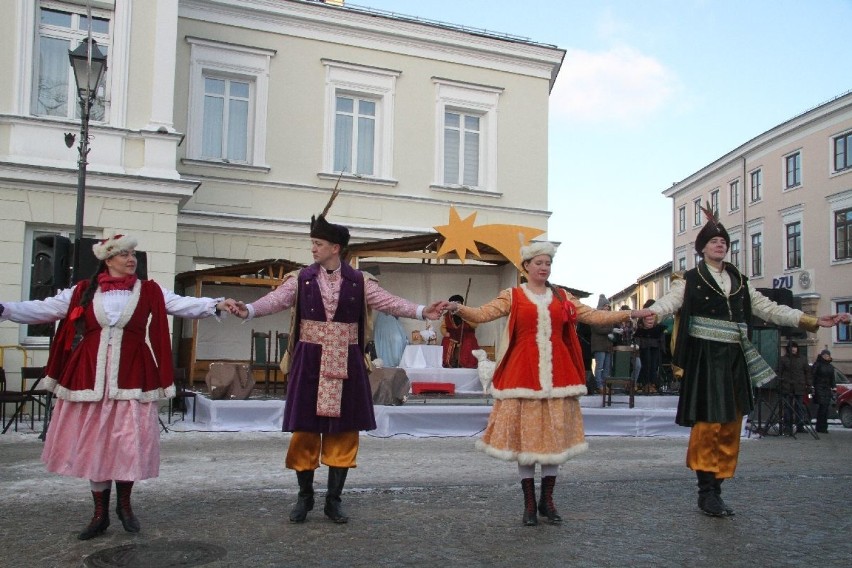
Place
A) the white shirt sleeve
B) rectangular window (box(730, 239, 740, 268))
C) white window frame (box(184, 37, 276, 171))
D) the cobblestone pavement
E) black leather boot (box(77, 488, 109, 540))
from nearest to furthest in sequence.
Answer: the cobblestone pavement → black leather boot (box(77, 488, 109, 540)) → the white shirt sleeve → white window frame (box(184, 37, 276, 171)) → rectangular window (box(730, 239, 740, 268))

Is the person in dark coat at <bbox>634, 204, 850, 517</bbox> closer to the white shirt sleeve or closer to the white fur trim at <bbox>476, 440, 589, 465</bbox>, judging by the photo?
the white fur trim at <bbox>476, 440, 589, 465</bbox>

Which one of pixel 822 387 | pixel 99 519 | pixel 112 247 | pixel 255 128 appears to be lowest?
pixel 99 519

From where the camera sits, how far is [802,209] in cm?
3706

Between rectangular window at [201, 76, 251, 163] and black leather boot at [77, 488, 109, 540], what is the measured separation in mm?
13985

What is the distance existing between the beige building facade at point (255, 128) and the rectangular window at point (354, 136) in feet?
0.15

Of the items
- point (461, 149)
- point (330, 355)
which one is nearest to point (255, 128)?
point (461, 149)

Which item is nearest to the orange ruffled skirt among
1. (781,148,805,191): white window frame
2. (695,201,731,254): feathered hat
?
(695,201,731,254): feathered hat

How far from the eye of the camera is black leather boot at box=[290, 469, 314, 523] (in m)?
5.68

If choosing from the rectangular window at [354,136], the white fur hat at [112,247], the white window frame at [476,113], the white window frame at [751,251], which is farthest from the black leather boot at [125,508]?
the white window frame at [751,251]

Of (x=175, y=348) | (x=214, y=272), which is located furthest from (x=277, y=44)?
(x=175, y=348)

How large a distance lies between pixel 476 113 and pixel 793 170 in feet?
75.3

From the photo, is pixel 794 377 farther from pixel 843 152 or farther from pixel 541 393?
pixel 843 152

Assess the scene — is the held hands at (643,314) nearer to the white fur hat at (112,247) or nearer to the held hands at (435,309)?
the held hands at (435,309)

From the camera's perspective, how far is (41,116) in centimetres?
1476
